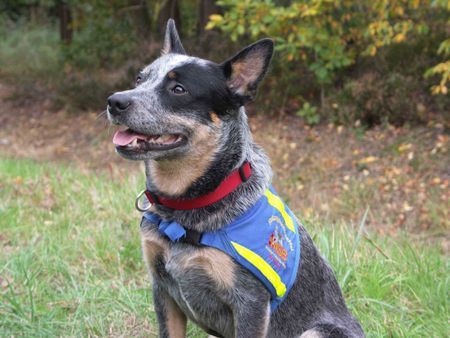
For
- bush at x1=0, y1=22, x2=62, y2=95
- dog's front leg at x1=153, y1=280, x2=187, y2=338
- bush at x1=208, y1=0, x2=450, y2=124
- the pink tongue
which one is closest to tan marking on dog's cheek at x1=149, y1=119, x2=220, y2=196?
the pink tongue

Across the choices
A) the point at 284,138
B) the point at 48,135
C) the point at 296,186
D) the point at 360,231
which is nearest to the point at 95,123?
the point at 48,135

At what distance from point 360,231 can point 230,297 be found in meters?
2.25

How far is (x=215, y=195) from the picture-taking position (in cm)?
322

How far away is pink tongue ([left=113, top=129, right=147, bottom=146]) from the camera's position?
3125mm

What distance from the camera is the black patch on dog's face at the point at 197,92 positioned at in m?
3.18

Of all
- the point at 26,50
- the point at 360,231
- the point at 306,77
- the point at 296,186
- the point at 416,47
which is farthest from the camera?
the point at 26,50

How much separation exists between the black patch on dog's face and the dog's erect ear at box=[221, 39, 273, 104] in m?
0.05

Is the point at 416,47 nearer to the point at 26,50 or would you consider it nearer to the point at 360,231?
the point at 360,231

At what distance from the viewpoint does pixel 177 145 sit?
313cm

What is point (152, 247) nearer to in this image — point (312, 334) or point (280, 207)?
point (280, 207)

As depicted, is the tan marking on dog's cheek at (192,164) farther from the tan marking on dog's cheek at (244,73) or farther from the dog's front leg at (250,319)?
the dog's front leg at (250,319)

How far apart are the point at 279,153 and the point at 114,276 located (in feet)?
21.4

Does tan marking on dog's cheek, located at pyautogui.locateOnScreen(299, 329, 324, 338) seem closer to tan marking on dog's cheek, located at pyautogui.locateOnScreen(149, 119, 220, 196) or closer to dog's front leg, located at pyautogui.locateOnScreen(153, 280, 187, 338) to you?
dog's front leg, located at pyautogui.locateOnScreen(153, 280, 187, 338)

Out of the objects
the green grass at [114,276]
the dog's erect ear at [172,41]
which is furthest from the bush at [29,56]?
the dog's erect ear at [172,41]
